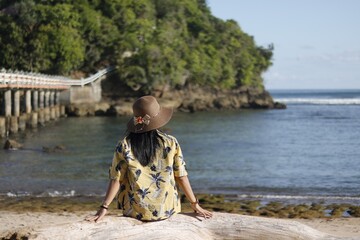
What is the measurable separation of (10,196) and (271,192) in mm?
8101

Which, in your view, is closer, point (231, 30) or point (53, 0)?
point (53, 0)

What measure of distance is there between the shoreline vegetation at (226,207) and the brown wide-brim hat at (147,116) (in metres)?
8.46

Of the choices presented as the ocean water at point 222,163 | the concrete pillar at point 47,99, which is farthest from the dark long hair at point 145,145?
the concrete pillar at point 47,99

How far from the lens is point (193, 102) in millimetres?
76188

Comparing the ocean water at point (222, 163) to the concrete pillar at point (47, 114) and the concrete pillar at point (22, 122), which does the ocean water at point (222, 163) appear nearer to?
the concrete pillar at point (47, 114)

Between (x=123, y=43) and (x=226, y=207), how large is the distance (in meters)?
54.4

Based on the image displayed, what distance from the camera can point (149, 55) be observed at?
225 feet

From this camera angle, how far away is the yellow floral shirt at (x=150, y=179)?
19.5ft

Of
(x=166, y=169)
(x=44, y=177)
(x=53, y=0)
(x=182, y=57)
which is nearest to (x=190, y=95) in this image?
(x=182, y=57)

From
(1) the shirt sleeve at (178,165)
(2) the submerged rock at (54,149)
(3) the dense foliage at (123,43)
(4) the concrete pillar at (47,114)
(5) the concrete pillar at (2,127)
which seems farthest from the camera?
(3) the dense foliage at (123,43)

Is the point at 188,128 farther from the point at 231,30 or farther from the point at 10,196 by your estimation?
Result: the point at 231,30

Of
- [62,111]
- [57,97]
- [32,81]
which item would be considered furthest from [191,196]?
[57,97]

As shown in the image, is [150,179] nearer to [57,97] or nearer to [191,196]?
[191,196]

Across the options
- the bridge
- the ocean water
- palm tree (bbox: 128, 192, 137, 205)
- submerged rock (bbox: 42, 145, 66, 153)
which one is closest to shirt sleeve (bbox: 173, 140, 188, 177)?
palm tree (bbox: 128, 192, 137, 205)
